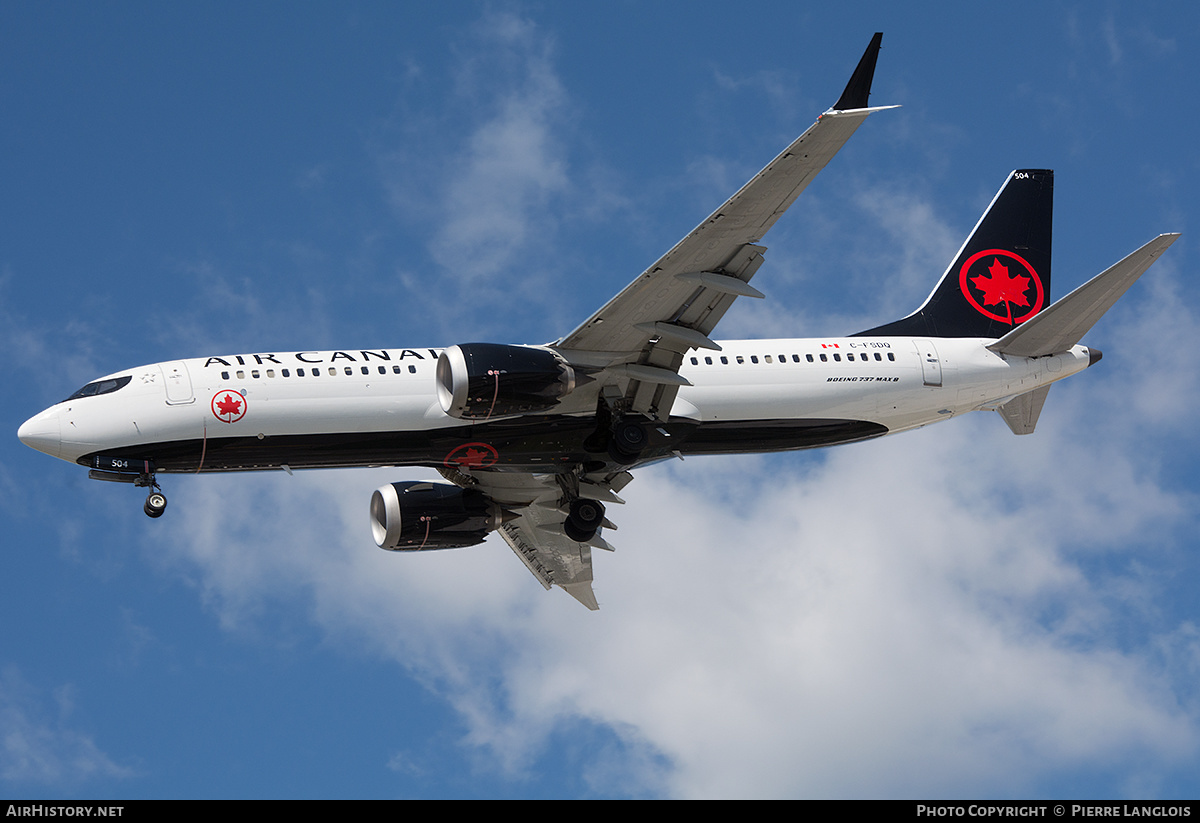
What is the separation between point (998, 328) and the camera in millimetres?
44031

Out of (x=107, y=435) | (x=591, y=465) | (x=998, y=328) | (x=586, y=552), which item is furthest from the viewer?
(x=586, y=552)

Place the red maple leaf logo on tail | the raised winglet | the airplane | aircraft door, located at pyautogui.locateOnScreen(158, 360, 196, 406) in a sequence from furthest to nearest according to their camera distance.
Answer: the red maple leaf logo on tail, aircraft door, located at pyautogui.locateOnScreen(158, 360, 196, 406), the airplane, the raised winglet

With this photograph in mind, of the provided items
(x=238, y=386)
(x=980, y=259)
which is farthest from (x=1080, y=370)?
(x=238, y=386)

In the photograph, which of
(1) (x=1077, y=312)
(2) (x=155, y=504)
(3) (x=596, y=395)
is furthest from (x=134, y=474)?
(1) (x=1077, y=312)

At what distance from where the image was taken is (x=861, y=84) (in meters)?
29.2

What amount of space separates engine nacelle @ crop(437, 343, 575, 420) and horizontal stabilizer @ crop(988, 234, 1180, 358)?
1461 centimetres

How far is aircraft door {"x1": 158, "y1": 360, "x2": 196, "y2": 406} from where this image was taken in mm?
35625

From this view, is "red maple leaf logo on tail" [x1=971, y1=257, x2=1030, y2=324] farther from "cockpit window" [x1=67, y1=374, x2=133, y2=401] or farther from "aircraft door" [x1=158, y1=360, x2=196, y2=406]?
"cockpit window" [x1=67, y1=374, x2=133, y2=401]

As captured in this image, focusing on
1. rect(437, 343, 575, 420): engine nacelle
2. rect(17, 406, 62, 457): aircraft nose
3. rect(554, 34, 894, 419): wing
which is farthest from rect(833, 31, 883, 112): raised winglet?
rect(17, 406, 62, 457): aircraft nose

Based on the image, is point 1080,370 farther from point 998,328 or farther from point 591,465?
point 591,465

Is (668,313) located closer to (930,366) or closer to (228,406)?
(930,366)

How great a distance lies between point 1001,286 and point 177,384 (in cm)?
2656
